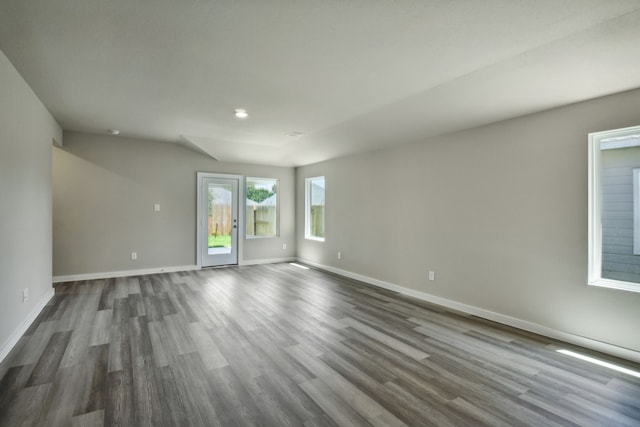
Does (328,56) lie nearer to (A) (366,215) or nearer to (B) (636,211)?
(B) (636,211)

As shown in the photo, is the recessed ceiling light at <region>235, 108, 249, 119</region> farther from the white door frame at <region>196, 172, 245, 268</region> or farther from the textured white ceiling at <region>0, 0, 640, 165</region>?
the white door frame at <region>196, 172, 245, 268</region>

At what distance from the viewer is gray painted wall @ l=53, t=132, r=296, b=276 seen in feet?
17.0

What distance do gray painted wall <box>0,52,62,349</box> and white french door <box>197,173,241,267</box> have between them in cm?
257

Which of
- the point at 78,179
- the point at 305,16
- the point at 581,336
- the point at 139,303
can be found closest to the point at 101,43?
the point at 305,16

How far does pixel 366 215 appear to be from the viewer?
556 cm

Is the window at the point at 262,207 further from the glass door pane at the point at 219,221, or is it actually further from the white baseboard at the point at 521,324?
the white baseboard at the point at 521,324

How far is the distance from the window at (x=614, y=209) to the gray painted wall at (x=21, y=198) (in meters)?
5.27

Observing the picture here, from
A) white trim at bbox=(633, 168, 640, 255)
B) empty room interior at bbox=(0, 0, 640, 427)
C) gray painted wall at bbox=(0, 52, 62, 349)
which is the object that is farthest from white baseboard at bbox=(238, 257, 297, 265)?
white trim at bbox=(633, 168, 640, 255)

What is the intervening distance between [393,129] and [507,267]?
226 centimetres

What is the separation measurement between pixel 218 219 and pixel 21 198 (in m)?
3.65

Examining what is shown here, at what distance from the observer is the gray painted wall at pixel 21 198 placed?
2658 millimetres

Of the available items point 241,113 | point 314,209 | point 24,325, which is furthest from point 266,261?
A: point 24,325

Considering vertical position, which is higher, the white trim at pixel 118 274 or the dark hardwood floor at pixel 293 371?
the white trim at pixel 118 274

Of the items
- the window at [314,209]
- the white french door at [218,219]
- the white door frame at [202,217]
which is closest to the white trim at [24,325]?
the white door frame at [202,217]
